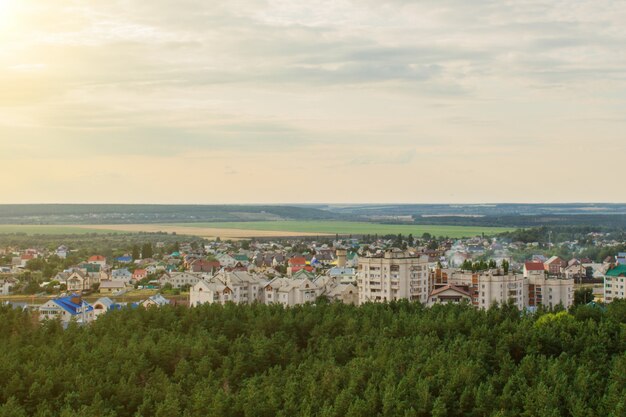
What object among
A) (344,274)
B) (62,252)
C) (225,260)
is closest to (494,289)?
(344,274)

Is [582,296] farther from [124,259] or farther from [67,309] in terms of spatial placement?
[124,259]

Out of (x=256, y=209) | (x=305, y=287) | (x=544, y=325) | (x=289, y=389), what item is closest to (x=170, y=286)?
(x=305, y=287)

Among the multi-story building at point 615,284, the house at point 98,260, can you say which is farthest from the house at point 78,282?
the multi-story building at point 615,284

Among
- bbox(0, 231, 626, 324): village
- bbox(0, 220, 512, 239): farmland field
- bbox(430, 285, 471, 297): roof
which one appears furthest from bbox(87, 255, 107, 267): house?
bbox(0, 220, 512, 239): farmland field

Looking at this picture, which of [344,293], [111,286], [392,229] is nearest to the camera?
[344,293]

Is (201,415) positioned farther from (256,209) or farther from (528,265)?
(256,209)

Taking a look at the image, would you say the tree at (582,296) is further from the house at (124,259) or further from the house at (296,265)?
the house at (124,259)

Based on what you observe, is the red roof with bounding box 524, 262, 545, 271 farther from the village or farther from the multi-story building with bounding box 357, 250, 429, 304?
the multi-story building with bounding box 357, 250, 429, 304
